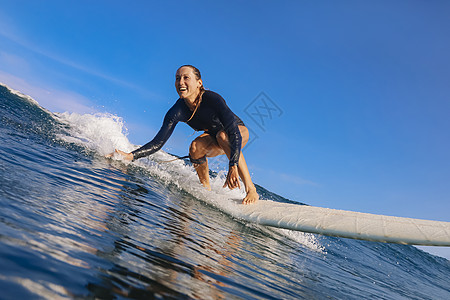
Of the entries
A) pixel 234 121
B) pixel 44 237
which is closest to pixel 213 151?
pixel 234 121

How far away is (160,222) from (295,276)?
46.8 inches

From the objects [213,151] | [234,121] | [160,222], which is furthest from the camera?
[213,151]

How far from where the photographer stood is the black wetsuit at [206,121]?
442cm

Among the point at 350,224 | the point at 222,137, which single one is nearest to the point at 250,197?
the point at 222,137

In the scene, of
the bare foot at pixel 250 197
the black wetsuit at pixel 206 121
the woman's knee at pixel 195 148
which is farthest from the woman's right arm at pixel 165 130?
the bare foot at pixel 250 197

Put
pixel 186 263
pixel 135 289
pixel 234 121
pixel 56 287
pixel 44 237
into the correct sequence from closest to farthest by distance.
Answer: pixel 56 287 → pixel 135 289 → pixel 44 237 → pixel 186 263 → pixel 234 121

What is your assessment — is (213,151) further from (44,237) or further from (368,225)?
(44,237)

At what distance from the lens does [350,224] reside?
396 centimetres

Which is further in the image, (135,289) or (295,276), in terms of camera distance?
(295,276)

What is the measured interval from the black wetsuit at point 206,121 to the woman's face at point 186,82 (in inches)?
8.7

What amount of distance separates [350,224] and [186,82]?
2806mm

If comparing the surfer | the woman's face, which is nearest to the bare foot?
the surfer

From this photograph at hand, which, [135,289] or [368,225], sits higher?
[368,225]

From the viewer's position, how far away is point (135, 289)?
1129 mm
